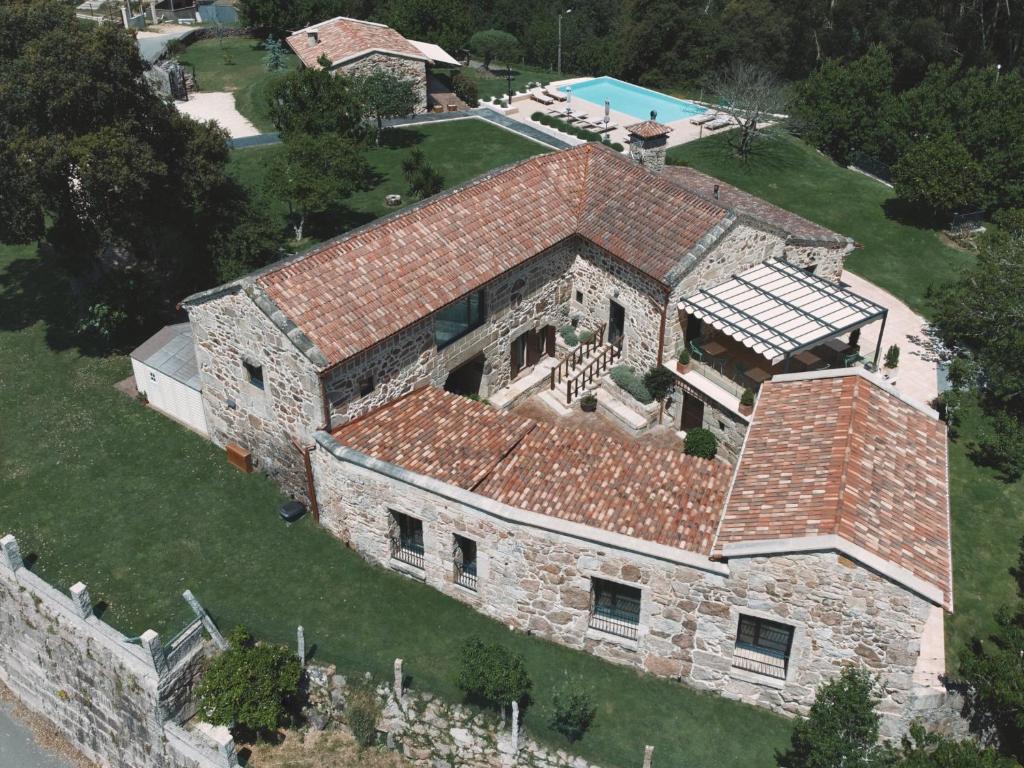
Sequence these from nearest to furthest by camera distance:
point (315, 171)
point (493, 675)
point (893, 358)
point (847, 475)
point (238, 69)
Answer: point (493, 675) < point (847, 475) < point (893, 358) < point (315, 171) < point (238, 69)

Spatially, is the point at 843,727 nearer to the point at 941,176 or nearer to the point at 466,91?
the point at 941,176

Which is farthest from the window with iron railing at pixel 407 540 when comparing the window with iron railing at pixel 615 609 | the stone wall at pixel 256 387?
the window with iron railing at pixel 615 609

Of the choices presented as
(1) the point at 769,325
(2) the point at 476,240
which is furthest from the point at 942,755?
(2) the point at 476,240

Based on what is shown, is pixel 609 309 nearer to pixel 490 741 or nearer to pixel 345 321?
pixel 345 321

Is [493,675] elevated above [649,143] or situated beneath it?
situated beneath

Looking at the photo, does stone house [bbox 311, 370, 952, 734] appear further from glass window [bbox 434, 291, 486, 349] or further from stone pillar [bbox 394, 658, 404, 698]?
glass window [bbox 434, 291, 486, 349]

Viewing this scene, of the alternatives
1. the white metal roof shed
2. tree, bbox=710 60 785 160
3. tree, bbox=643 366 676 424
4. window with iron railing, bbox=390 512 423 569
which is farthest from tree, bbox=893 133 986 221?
window with iron railing, bbox=390 512 423 569

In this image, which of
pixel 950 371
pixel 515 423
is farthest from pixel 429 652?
pixel 950 371
